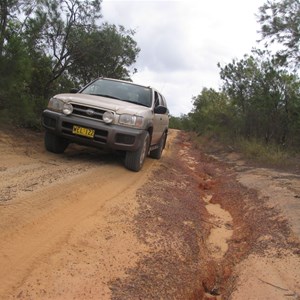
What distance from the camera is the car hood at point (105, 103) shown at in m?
7.92

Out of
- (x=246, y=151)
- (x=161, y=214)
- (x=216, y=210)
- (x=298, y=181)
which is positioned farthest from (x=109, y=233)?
(x=246, y=151)

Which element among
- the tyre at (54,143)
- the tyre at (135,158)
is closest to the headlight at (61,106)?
the tyre at (54,143)

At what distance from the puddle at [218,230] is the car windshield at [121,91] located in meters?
2.65

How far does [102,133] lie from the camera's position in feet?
25.7

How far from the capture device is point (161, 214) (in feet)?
18.5

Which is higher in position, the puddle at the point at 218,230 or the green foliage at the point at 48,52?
the green foliage at the point at 48,52

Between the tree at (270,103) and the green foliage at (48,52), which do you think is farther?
the tree at (270,103)

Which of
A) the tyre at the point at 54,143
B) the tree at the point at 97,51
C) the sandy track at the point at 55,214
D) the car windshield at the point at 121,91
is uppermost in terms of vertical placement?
the tree at the point at 97,51

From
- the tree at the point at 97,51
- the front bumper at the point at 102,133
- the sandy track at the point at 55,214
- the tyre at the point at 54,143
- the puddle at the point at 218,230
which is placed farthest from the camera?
the tree at the point at 97,51

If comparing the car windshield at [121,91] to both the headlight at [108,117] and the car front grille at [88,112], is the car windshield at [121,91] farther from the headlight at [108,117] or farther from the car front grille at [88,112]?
the headlight at [108,117]

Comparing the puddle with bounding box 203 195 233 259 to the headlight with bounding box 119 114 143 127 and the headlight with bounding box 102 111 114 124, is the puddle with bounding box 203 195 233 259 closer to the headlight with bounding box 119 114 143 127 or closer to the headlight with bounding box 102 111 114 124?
the headlight with bounding box 119 114 143 127

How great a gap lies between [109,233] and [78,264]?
856 millimetres

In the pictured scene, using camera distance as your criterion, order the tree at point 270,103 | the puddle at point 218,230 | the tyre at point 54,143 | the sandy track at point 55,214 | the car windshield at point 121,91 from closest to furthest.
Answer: the sandy track at point 55,214 < the puddle at point 218,230 < the tyre at point 54,143 < the car windshield at point 121,91 < the tree at point 270,103

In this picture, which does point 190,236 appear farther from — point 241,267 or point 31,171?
point 31,171
